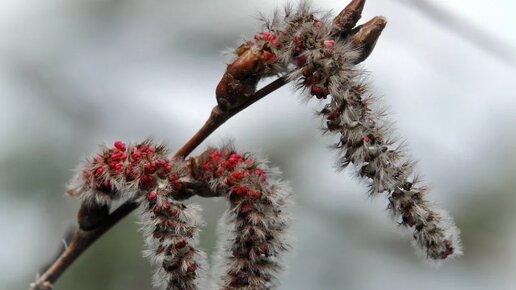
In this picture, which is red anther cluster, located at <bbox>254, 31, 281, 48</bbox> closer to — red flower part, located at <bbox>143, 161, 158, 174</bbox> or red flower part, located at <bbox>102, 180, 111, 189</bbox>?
red flower part, located at <bbox>143, 161, 158, 174</bbox>

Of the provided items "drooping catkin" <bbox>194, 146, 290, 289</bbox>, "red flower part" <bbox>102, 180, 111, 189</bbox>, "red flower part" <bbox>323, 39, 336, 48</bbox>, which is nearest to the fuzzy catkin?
"red flower part" <bbox>323, 39, 336, 48</bbox>

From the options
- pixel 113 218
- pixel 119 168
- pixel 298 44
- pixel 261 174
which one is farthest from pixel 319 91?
pixel 113 218

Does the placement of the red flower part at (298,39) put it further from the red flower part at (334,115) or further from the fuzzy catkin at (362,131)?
the red flower part at (334,115)

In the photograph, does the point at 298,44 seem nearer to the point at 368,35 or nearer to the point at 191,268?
the point at 368,35

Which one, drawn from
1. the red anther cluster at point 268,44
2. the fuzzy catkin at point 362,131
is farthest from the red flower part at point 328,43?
the red anther cluster at point 268,44

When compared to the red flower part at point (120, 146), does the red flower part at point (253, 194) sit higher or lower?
higher

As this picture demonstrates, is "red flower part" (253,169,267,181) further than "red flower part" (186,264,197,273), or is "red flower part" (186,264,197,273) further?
"red flower part" (253,169,267,181)
